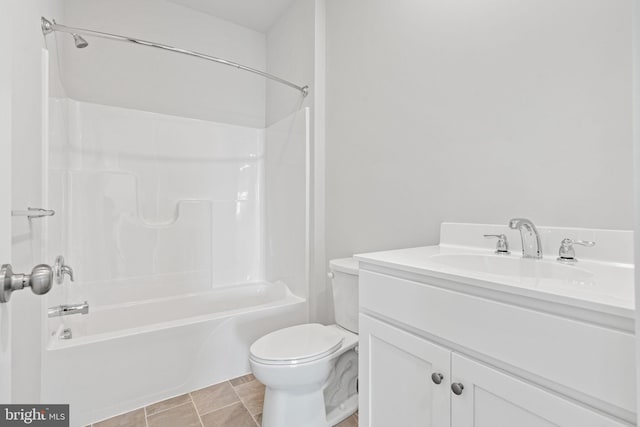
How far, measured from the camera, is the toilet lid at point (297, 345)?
1.30 metres

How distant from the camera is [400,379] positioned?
952 millimetres

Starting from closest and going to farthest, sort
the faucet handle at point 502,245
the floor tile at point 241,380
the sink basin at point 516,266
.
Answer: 1. the sink basin at point 516,266
2. the faucet handle at point 502,245
3. the floor tile at point 241,380

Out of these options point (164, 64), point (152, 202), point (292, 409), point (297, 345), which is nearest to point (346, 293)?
point (297, 345)

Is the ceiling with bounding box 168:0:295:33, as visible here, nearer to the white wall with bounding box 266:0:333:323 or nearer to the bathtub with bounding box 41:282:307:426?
the white wall with bounding box 266:0:333:323

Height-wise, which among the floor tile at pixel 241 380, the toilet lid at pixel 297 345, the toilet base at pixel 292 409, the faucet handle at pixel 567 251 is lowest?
the floor tile at pixel 241 380

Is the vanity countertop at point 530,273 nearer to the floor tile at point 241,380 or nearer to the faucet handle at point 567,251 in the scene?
the faucet handle at point 567,251

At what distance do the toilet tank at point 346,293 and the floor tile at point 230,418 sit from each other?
0.66m

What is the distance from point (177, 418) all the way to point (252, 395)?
0.39 m

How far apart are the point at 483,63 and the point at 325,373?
1.51 metres

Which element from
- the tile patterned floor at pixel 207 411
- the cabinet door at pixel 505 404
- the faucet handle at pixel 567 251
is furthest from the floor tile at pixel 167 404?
the faucet handle at pixel 567 251

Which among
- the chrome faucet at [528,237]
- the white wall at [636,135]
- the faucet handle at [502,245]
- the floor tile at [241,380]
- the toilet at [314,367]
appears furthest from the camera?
the floor tile at [241,380]

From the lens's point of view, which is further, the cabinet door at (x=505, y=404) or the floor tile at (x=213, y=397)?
the floor tile at (x=213, y=397)

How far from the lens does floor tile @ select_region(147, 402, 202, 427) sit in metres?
1.49

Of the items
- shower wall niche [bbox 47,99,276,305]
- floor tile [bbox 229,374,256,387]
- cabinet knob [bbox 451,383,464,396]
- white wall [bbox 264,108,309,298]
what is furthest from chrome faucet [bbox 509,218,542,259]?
shower wall niche [bbox 47,99,276,305]
